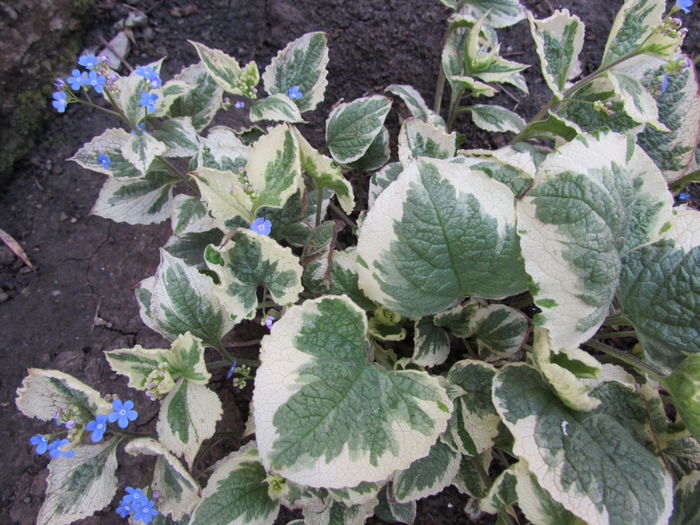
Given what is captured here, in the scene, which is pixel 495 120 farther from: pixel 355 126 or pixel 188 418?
pixel 188 418

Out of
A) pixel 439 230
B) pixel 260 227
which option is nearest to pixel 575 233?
pixel 439 230

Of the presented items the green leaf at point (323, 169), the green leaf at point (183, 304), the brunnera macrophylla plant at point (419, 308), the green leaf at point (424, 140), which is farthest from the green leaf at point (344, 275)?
the green leaf at point (424, 140)

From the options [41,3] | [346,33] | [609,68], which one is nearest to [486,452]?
[609,68]

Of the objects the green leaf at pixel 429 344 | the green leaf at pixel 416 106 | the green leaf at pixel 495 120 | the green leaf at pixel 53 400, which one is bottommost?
the green leaf at pixel 53 400

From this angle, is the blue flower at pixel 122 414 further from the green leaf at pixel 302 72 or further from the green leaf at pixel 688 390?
the green leaf at pixel 688 390

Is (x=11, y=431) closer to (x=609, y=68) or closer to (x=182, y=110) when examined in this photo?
(x=182, y=110)

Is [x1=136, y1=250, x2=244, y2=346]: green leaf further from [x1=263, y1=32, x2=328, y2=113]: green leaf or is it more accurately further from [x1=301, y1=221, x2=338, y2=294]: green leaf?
[x1=263, y1=32, x2=328, y2=113]: green leaf
